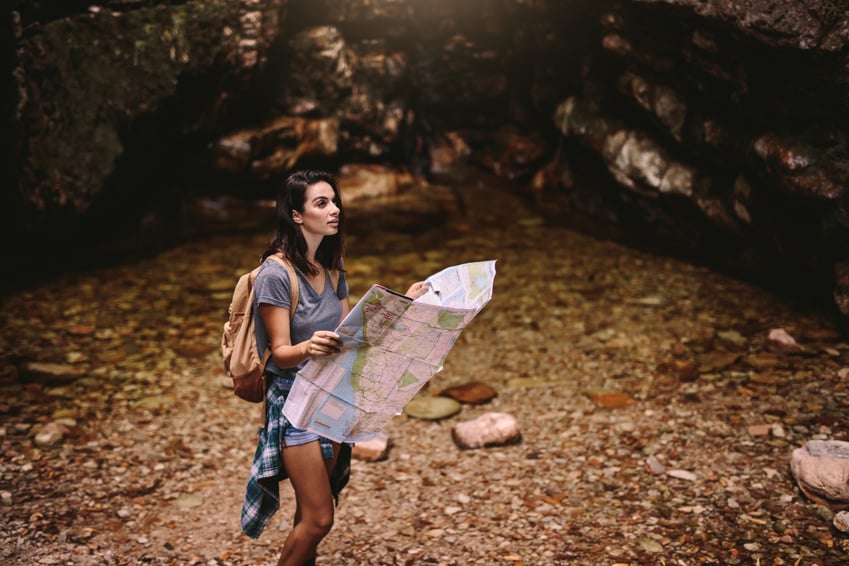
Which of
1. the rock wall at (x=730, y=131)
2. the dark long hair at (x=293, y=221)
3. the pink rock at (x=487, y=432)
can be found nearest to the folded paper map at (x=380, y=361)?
the dark long hair at (x=293, y=221)

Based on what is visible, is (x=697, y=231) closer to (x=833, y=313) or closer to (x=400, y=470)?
(x=833, y=313)

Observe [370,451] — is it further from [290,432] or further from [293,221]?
[293,221]

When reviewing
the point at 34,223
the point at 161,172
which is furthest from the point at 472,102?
the point at 34,223

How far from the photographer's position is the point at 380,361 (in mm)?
2533

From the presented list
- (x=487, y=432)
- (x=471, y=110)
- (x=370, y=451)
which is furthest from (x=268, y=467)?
(x=471, y=110)

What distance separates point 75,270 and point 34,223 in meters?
0.73

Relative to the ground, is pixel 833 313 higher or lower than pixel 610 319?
higher

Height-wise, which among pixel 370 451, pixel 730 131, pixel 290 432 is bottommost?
pixel 370 451

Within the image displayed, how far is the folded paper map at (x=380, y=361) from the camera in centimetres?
242

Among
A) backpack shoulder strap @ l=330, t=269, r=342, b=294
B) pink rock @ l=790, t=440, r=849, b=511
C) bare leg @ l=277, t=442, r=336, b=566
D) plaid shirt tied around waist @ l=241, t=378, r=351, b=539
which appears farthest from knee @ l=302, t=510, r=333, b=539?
pink rock @ l=790, t=440, r=849, b=511

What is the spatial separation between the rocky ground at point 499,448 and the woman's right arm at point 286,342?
1.55 meters

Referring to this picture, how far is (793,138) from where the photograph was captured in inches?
244

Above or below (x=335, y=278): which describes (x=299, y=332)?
below

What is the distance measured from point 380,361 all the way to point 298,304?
1.40 feet
